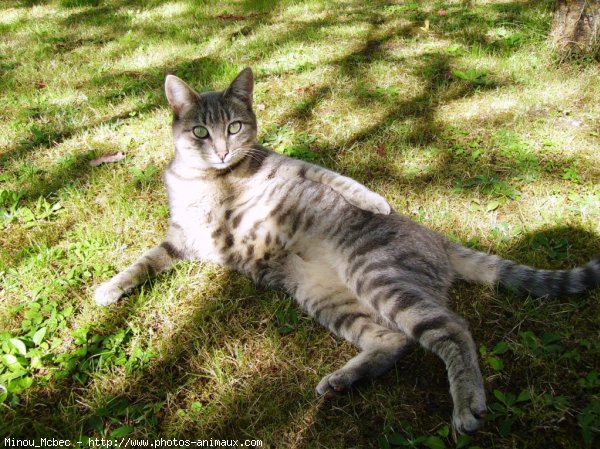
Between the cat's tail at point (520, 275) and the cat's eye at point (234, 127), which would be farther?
the cat's eye at point (234, 127)

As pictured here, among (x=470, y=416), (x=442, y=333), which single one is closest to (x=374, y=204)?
(x=442, y=333)

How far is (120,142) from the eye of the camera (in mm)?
3580

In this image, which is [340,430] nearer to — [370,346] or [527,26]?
[370,346]

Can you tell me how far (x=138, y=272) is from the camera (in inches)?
90.2

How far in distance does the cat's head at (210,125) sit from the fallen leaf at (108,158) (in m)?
1.03

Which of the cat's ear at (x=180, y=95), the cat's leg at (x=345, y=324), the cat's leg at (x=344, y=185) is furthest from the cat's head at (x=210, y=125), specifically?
the cat's leg at (x=345, y=324)

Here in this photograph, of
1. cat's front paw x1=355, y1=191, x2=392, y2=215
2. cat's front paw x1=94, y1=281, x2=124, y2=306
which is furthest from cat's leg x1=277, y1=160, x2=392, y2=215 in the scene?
cat's front paw x1=94, y1=281, x2=124, y2=306

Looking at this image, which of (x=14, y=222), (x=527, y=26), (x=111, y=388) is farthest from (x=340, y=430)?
(x=527, y=26)

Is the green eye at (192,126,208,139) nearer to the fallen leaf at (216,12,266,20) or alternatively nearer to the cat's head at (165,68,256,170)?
the cat's head at (165,68,256,170)

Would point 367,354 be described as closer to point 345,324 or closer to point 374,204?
point 345,324

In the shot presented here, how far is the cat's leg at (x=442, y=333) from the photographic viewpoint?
1594mm

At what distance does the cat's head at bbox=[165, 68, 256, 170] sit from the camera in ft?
8.12

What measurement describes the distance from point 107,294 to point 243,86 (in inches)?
61.0

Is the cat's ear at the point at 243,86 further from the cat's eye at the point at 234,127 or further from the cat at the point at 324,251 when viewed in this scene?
the cat's eye at the point at 234,127
